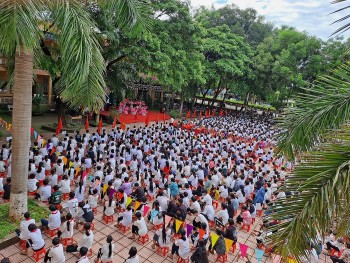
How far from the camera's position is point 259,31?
35.3m

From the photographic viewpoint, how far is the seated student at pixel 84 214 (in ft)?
23.8

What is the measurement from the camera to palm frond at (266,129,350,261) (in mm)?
2537

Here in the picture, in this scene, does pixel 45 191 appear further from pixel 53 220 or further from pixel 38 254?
pixel 38 254

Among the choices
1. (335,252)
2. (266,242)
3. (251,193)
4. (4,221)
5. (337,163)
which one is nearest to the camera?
(337,163)

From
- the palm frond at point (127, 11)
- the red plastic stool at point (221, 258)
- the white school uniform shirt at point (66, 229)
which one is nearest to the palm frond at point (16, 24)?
the palm frond at point (127, 11)

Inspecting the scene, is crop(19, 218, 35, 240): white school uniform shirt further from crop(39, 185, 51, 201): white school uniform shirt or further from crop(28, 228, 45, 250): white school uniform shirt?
crop(39, 185, 51, 201): white school uniform shirt

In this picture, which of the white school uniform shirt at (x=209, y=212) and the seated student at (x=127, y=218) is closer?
the seated student at (x=127, y=218)

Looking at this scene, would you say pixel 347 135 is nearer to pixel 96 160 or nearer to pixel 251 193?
pixel 251 193

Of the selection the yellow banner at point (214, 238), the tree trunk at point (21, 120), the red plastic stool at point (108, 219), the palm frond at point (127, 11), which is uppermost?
the palm frond at point (127, 11)

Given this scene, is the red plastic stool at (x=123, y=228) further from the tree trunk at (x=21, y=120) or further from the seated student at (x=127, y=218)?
the tree trunk at (x=21, y=120)

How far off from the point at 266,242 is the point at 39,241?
5.04 meters

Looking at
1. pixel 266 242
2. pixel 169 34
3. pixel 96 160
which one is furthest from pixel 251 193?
pixel 169 34

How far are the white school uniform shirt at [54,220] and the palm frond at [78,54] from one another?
2.82 m

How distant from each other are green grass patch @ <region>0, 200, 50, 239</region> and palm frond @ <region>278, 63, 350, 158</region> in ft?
20.9
